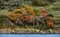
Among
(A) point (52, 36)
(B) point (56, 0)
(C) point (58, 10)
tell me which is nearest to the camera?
(A) point (52, 36)

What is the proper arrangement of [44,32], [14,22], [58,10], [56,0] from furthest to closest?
[56,0] < [58,10] < [14,22] < [44,32]

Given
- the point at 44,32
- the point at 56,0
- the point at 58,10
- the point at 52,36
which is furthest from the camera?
the point at 56,0

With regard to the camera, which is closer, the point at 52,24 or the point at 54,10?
the point at 52,24

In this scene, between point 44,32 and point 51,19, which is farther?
point 51,19

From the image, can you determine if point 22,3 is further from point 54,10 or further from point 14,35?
point 14,35

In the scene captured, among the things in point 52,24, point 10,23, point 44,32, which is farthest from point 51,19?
point 10,23

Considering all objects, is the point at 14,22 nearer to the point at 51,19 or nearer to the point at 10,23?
the point at 10,23

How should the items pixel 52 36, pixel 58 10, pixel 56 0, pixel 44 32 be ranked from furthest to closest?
pixel 56 0
pixel 58 10
pixel 44 32
pixel 52 36

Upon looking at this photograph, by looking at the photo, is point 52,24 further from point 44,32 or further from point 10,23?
point 10,23

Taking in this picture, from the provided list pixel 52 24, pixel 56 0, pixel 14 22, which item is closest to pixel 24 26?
pixel 14 22
